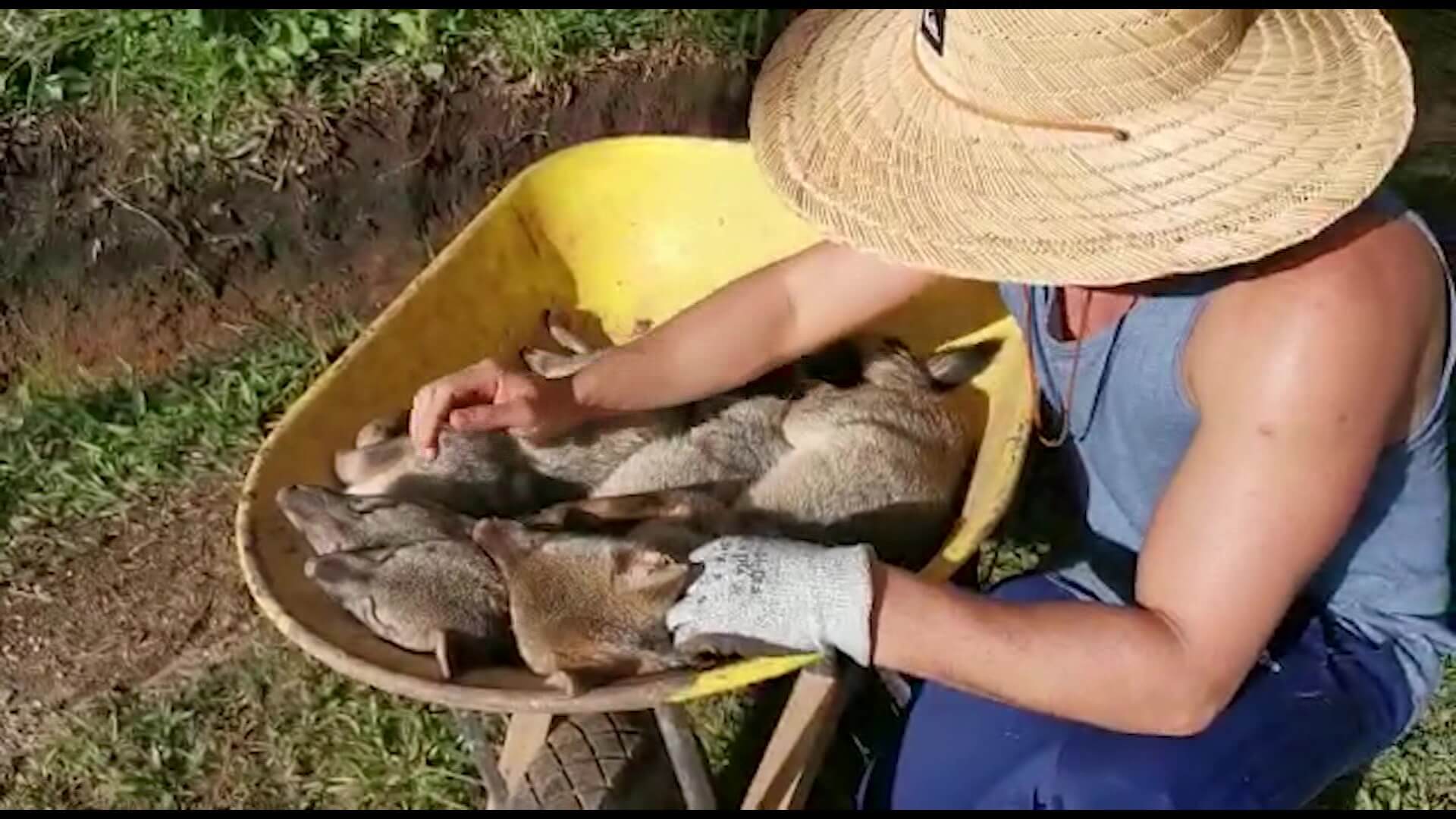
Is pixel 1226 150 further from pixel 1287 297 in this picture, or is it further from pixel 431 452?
pixel 431 452

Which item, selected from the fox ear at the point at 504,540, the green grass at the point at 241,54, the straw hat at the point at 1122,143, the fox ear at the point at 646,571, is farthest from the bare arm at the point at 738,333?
the green grass at the point at 241,54

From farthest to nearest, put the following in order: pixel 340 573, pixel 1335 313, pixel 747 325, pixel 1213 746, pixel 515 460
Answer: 1. pixel 515 460
2. pixel 747 325
3. pixel 340 573
4. pixel 1213 746
5. pixel 1335 313

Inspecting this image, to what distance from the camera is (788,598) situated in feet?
7.89

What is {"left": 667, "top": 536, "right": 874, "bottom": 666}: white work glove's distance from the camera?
7.82ft

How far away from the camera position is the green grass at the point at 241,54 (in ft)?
13.0

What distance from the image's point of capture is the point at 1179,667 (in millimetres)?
2393

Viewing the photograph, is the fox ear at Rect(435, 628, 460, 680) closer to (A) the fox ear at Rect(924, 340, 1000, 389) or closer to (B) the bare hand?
(B) the bare hand

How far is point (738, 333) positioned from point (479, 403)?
17.1 inches

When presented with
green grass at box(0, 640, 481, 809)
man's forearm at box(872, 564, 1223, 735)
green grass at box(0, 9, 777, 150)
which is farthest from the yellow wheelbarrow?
green grass at box(0, 9, 777, 150)

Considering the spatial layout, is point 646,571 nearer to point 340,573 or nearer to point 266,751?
point 340,573

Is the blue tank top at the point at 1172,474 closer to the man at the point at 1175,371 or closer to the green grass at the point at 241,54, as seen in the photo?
the man at the point at 1175,371

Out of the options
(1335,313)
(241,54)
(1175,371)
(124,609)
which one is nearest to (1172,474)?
(1175,371)

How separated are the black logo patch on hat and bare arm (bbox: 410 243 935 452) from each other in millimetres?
592

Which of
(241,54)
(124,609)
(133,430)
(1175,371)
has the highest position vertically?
(1175,371)
